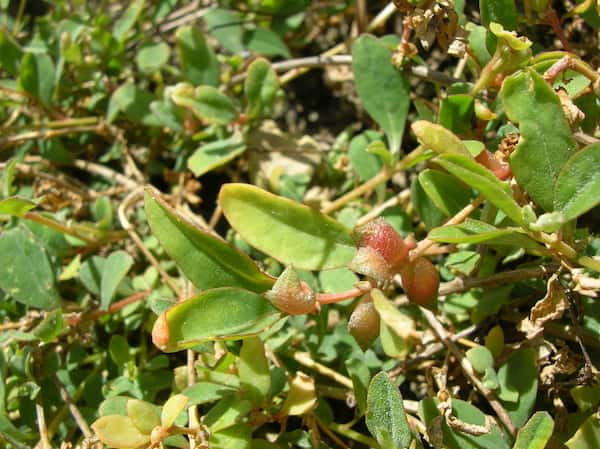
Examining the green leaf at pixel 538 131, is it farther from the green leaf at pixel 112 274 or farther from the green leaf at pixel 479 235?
the green leaf at pixel 112 274

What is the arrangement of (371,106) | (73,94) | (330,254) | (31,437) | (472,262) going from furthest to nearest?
(73,94)
(371,106)
(31,437)
(472,262)
(330,254)

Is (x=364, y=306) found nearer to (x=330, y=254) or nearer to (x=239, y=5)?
(x=330, y=254)

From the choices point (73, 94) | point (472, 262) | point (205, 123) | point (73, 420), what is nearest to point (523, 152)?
point (472, 262)

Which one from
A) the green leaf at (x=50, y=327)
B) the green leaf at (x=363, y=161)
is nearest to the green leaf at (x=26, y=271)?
the green leaf at (x=50, y=327)

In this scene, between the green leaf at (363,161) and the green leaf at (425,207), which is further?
the green leaf at (363,161)

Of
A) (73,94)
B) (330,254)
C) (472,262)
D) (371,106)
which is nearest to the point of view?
(330,254)

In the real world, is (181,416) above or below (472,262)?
below

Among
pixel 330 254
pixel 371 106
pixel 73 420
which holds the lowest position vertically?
pixel 73 420
